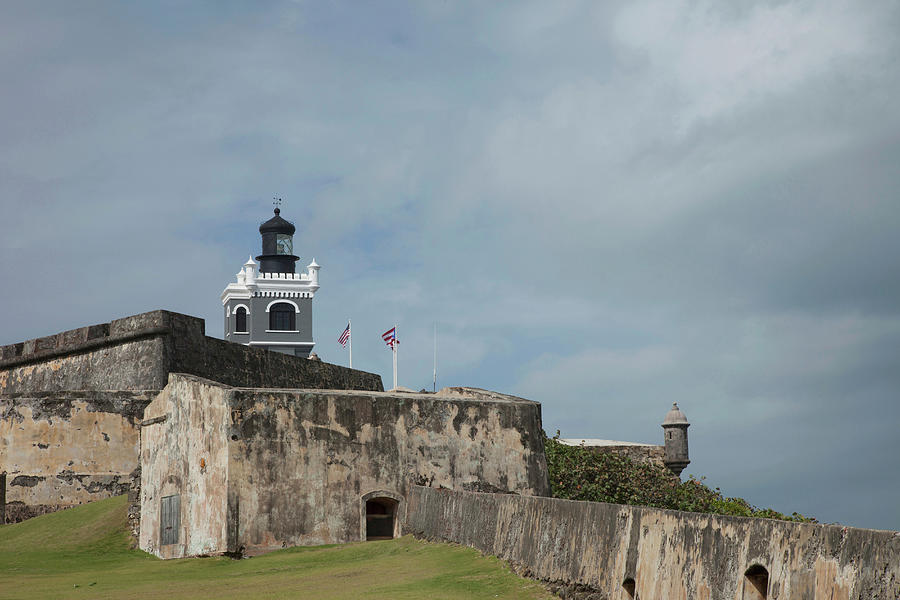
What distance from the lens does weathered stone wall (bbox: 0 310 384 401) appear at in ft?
76.3

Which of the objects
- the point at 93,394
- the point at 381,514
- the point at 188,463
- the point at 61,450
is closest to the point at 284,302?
the point at 93,394

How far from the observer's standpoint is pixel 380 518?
618 inches

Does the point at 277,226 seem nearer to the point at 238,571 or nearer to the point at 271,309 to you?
the point at 271,309

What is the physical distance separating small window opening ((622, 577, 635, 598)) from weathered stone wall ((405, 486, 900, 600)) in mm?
27

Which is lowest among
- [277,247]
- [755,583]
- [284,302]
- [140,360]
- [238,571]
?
[238,571]

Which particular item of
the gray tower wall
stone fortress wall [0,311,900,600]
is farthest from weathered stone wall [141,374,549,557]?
the gray tower wall

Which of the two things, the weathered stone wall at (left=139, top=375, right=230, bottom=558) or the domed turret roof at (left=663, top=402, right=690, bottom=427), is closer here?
the weathered stone wall at (left=139, top=375, right=230, bottom=558)

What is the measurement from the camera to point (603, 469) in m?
28.1

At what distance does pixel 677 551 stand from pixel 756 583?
0.86 meters

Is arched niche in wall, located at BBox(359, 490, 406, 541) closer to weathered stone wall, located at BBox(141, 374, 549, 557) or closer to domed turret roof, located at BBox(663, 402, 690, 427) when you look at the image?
weathered stone wall, located at BBox(141, 374, 549, 557)

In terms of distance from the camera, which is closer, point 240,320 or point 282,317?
point 282,317

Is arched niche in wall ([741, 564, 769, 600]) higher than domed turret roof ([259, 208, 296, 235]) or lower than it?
lower

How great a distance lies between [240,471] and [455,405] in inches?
141

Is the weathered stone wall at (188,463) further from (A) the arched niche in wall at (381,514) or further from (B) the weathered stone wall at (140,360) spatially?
(B) the weathered stone wall at (140,360)
